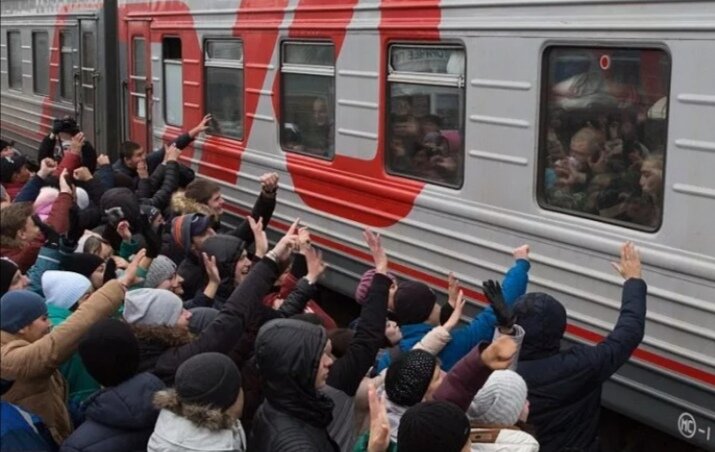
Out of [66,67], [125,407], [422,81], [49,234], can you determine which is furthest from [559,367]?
[66,67]

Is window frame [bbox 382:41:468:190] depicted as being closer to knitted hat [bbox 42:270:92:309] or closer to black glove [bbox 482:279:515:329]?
black glove [bbox 482:279:515:329]

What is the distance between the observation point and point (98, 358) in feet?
11.8

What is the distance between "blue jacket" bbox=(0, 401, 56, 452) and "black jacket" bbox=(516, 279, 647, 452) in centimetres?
175

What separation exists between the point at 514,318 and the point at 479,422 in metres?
0.70

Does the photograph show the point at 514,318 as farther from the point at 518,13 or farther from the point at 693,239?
the point at 518,13

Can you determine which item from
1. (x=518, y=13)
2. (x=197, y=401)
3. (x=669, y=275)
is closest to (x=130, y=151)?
(x=518, y=13)

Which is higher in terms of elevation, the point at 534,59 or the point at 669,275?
the point at 534,59

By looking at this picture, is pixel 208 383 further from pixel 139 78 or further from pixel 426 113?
pixel 139 78

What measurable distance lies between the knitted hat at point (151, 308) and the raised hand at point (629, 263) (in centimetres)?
180

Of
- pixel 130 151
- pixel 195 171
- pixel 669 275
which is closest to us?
pixel 669 275

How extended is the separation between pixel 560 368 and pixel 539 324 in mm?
181

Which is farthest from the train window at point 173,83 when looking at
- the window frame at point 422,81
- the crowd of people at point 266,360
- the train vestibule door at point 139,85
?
the crowd of people at point 266,360

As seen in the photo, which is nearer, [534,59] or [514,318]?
[514,318]

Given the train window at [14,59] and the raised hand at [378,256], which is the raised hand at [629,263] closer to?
the raised hand at [378,256]
